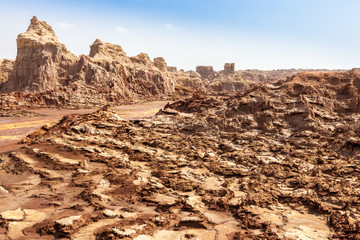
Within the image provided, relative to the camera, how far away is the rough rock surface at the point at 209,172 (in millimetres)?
4918

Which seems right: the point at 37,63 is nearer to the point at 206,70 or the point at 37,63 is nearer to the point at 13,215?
the point at 13,215

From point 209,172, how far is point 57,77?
33264 millimetres

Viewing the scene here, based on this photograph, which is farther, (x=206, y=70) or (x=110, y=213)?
(x=206, y=70)

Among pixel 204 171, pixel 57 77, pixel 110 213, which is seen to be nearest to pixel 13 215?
pixel 110 213

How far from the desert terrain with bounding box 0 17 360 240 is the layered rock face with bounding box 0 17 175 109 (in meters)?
14.6

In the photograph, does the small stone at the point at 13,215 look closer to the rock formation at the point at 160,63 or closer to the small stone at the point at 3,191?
the small stone at the point at 3,191

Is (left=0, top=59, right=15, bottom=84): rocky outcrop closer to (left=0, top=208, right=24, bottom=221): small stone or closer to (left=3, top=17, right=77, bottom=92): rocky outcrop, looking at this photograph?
(left=3, top=17, right=77, bottom=92): rocky outcrop

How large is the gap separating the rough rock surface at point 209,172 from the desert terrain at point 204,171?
0.03 meters

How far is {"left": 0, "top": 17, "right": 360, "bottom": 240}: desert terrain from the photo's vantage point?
193 inches

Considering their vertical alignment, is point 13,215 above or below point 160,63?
below

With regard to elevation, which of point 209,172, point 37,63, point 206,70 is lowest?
point 209,172

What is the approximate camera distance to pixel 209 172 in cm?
809

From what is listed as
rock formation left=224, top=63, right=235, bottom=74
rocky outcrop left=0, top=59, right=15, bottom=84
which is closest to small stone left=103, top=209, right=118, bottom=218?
rocky outcrop left=0, top=59, right=15, bottom=84

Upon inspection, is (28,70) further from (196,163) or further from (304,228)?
(304,228)
